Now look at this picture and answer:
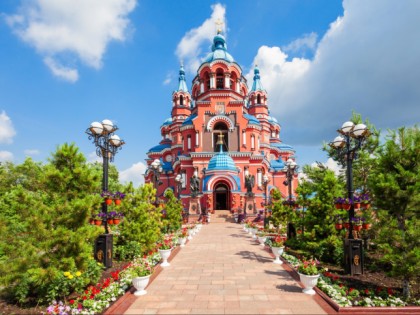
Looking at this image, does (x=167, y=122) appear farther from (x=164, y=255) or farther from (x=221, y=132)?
(x=164, y=255)

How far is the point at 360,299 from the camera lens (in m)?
6.47

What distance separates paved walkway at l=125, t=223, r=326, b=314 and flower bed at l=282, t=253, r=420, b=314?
1.58 ft

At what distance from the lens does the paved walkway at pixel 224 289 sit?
19.6 ft

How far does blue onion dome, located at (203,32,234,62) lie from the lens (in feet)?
118

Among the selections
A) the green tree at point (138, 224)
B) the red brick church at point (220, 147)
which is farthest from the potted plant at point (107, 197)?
the red brick church at point (220, 147)

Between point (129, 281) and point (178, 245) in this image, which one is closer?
point (129, 281)

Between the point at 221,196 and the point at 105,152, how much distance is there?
24.1 m

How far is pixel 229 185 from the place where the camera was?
2903cm

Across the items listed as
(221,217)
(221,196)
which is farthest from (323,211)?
(221,196)

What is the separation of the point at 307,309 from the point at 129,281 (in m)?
4.79

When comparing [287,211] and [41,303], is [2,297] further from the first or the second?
[287,211]

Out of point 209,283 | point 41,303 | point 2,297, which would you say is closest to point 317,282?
point 209,283

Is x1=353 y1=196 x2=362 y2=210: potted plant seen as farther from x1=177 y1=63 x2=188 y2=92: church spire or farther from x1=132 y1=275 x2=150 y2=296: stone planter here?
x1=177 y1=63 x2=188 y2=92: church spire

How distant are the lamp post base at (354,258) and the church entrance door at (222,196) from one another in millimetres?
21264
